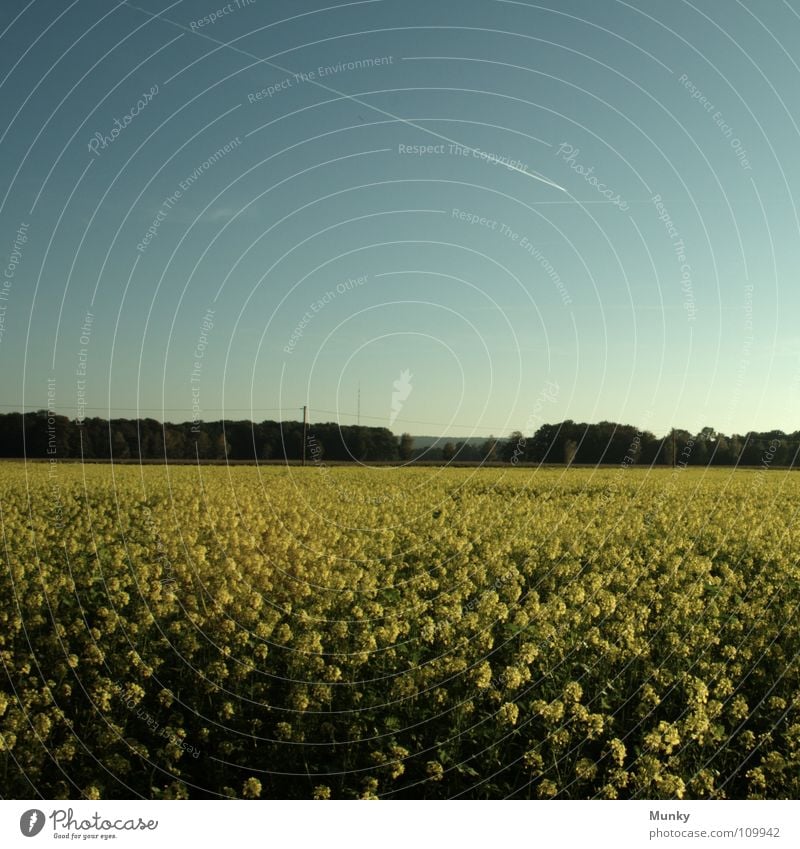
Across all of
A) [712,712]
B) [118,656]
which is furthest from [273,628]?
[712,712]

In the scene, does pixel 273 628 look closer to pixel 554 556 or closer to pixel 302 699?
pixel 302 699

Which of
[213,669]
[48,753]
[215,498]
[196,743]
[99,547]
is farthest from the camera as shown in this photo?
[215,498]

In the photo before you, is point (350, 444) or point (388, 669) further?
point (350, 444)

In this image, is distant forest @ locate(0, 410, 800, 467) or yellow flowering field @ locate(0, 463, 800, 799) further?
distant forest @ locate(0, 410, 800, 467)
